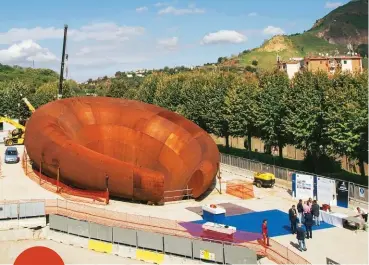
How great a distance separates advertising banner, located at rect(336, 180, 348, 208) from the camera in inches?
1236

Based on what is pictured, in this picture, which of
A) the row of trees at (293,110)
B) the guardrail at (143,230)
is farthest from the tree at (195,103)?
the guardrail at (143,230)

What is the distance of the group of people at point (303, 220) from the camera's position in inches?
898

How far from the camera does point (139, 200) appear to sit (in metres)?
32.2

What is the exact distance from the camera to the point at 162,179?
99.7ft

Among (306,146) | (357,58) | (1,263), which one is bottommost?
(1,263)

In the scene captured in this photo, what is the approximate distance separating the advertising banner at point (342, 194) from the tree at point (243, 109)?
58.2 ft

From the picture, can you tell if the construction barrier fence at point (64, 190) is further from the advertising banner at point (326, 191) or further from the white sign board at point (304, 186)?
the advertising banner at point (326, 191)

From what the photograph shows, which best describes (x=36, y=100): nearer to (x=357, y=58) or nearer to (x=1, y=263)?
(x=1, y=263)

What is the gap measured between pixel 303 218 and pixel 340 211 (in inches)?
235

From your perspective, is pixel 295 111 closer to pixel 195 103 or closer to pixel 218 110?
pixel 218 110

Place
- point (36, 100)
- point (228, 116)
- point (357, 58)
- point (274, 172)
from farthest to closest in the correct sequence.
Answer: point (357, 58), point (36, 100), point (228, 116), point (274, 172)

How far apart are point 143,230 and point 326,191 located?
1514 cm

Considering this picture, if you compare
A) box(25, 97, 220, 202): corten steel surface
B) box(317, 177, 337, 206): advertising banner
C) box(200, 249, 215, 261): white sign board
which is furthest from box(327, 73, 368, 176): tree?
box(200, 249, 215, 261): white sign board

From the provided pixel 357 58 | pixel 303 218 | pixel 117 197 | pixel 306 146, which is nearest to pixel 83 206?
pixel 117 197
